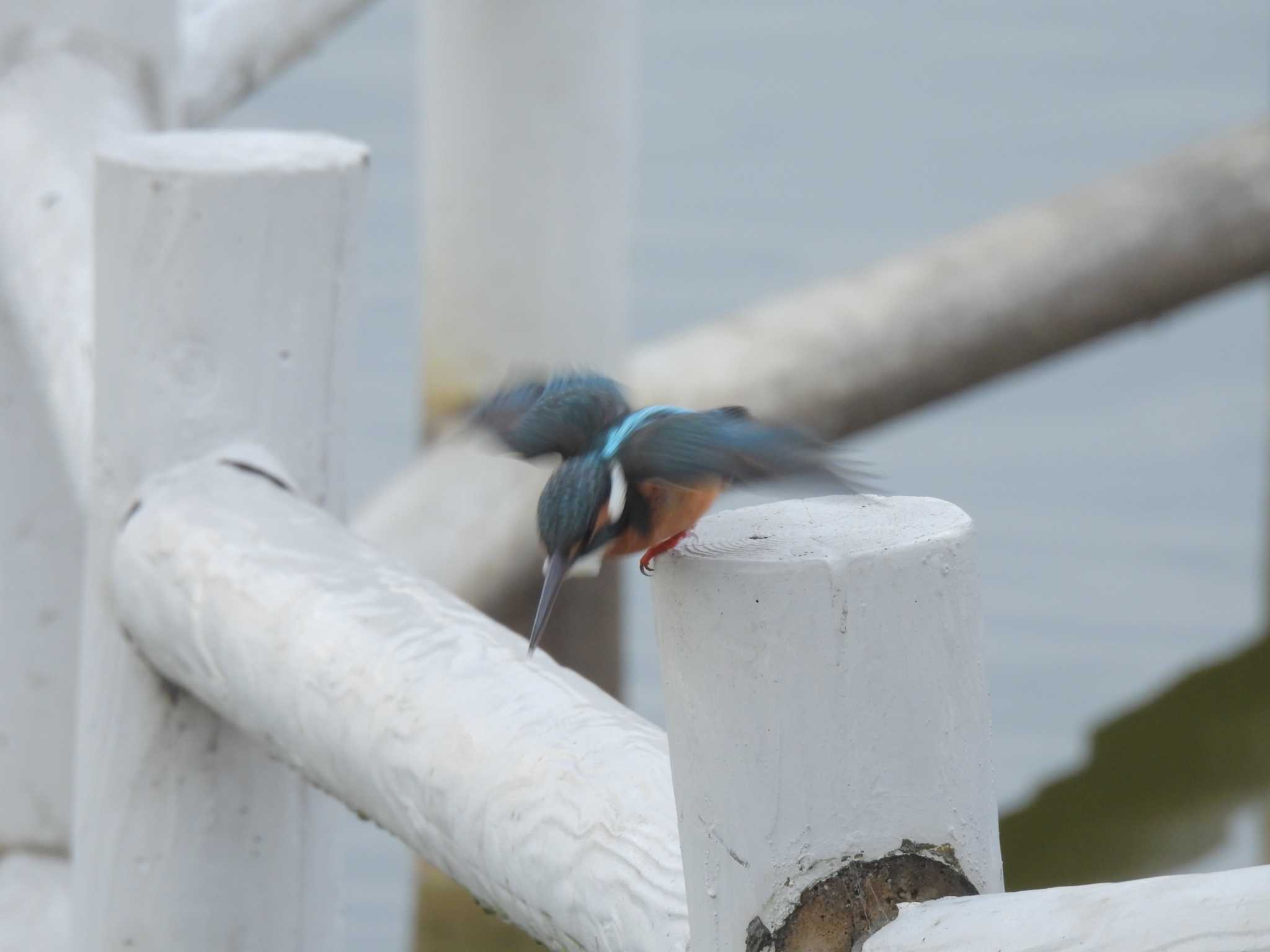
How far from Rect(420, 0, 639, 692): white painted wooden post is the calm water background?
867 millimetres

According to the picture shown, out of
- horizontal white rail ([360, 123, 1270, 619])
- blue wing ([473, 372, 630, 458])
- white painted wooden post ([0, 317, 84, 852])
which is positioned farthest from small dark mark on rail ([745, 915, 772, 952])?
horizontal white rail ([360, 123, 1270, 619])

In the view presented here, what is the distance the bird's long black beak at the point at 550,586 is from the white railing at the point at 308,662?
0.29ft

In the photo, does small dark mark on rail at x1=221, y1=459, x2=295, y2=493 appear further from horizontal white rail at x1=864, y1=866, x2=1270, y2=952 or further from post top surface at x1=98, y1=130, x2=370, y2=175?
horizontal white rail at x1=864, y1=866, x2=1270, y2=952

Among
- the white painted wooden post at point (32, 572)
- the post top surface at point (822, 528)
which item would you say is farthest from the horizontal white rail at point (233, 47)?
the post top surface at point (822, 528)

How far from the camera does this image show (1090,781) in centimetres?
485

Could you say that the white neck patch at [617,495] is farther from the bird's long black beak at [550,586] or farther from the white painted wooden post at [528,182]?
the white painted wooden post at [528,182]

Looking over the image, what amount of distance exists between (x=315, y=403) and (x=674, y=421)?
0.63m

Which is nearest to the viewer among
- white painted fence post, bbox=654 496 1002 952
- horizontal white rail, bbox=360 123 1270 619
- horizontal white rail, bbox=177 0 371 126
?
white painted fence post, bbox=654 496 1002 952

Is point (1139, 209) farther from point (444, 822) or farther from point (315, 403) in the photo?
point (444, 822)

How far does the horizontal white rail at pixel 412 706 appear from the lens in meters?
1.03

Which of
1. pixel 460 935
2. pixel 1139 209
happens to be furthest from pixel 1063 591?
pixel 460 935

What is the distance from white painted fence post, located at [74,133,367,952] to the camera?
1.55 metres

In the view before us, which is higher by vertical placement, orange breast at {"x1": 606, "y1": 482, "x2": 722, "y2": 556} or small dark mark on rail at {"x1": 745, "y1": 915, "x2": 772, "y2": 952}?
orange breast at {"x1": 606, "y1": 482, "x2": 722, "y2": 556}

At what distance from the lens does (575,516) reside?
101cm
